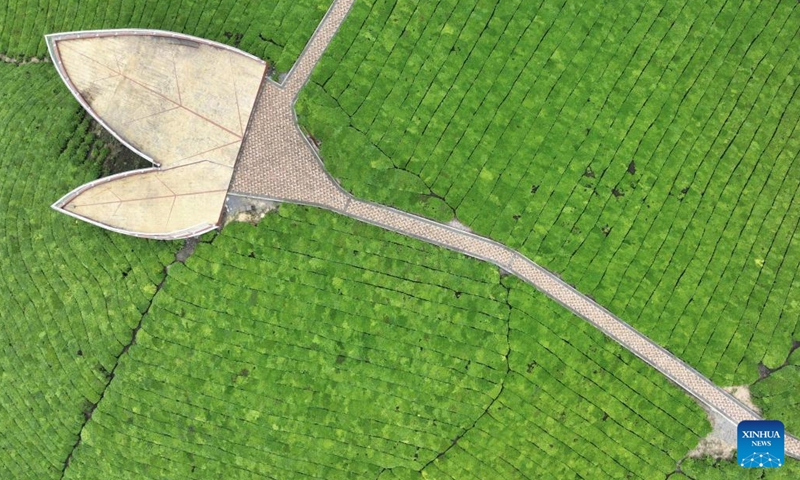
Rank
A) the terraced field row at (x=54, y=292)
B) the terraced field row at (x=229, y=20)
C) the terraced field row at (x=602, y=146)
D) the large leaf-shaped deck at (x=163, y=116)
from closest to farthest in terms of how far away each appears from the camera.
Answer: the large leaf-shaped deck at (x=163, y=116) < the terraced field row at (x=54, y=292) < the terraced field row at (x=602, y=146) < the terraced field row at (x=229, y=20)

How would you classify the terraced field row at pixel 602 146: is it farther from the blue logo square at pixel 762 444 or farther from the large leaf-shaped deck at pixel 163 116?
the large leaf-shaped deck at pixel 163 116

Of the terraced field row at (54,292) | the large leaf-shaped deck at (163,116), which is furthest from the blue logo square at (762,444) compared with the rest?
the terraced field row at (54,292)

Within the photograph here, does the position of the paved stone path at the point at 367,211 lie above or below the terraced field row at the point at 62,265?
above

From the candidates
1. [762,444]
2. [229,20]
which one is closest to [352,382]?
[229,20]

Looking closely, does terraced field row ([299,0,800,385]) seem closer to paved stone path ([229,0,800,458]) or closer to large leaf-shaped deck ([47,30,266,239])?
paved stone path ([229,0,800,458])

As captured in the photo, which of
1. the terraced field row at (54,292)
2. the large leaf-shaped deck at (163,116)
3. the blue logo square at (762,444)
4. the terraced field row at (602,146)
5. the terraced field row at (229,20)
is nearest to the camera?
the large leaf-shaped deck at (163,116)

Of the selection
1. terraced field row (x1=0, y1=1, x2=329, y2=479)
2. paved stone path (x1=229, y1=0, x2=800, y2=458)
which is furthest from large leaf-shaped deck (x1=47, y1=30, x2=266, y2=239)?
terraced field row (x1=0, y1=1, x2=329, y2=479)
